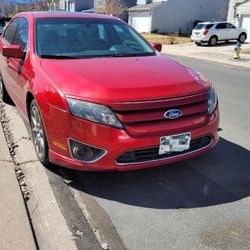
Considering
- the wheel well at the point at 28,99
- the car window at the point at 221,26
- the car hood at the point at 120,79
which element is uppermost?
the car hood at the point at 120,79

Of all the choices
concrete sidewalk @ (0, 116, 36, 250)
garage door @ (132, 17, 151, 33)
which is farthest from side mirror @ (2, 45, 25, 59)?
garage door @ (132, 17, 151, 33)

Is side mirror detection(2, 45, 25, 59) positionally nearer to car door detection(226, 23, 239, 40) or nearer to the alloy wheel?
the alloy wheel

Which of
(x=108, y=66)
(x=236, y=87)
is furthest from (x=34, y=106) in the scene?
(x=236, y=87)

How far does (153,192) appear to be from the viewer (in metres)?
3.68

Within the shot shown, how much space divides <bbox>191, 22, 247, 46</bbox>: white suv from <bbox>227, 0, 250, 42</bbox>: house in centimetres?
154

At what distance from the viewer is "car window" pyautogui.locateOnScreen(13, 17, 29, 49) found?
480 centimetres

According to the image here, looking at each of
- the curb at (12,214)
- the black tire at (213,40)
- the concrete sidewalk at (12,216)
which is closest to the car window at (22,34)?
the curb at (12,214)

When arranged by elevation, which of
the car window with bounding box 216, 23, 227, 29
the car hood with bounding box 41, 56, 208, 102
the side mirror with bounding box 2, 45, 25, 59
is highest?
the side mirror with bounding box 2, 45, 25, 59

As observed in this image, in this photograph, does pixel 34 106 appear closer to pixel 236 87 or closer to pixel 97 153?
pixel 97 153

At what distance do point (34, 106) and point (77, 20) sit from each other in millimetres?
1533

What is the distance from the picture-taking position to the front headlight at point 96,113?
3.29 metres

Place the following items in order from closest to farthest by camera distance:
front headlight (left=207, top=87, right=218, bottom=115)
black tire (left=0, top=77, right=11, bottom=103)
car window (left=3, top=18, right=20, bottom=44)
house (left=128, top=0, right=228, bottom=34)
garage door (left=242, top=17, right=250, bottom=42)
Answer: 1. front headlight (left=207, top=87, right=218, bottom=115)
2. car window (left=3, top=18, right=20, bottom=44)
3. black tire (left=0, top=77, right=11, bottom=103)
4. garage door (left=242, top=17, right=250, bottom=42)
5. house (left=128, top=0, right=228, bottom=34)

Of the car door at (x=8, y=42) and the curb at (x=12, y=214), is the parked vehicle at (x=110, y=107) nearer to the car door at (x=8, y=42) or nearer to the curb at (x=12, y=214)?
the curb at (x=12, y=214)

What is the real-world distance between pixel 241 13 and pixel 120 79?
29.3 metres
